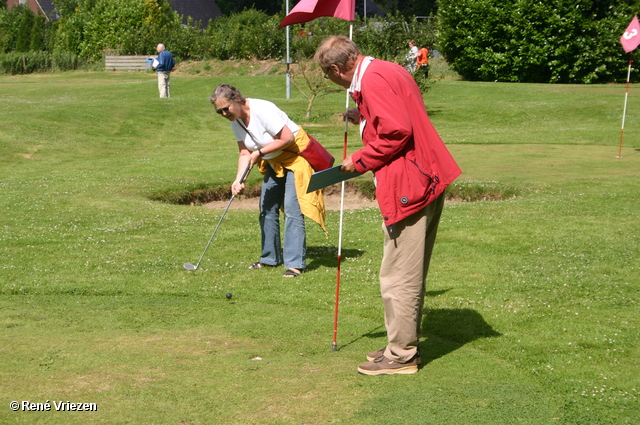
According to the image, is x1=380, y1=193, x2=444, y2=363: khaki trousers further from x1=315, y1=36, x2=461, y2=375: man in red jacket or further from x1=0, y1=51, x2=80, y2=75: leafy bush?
x1=0, y1=51, x2=80, y2=75: leafy bush

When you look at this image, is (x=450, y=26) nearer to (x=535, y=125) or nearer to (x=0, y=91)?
(x=535, y=125)

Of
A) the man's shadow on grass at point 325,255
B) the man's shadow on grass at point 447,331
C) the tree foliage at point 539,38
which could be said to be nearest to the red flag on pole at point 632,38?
the man's shadow on grass at point 325,255

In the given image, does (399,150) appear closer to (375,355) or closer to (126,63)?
(375,355)

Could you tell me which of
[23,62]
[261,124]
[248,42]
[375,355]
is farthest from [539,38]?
[23,62]

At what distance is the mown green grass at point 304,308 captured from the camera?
510 cm

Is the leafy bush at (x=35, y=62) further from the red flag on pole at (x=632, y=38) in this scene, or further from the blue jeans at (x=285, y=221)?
the blue jeans at (x=285, y=221)

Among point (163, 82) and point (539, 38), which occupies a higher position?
point (539, 38)

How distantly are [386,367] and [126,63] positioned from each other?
161 feet

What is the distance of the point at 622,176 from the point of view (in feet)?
49.6

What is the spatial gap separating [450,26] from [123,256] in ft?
107

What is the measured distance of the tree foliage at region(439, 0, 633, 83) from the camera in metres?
35.8

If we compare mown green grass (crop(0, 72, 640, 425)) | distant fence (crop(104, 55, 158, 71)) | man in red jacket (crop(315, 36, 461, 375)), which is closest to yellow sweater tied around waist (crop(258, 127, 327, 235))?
mown green grass (crop(0, 72, 640, 425))

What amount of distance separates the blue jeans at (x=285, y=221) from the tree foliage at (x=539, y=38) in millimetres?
30356

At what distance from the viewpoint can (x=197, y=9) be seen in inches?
3191
